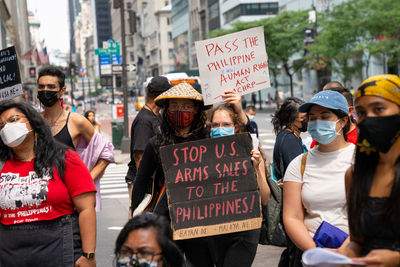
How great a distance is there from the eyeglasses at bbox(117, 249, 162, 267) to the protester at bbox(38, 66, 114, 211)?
262cm

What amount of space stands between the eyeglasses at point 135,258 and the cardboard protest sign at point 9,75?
4440 mm

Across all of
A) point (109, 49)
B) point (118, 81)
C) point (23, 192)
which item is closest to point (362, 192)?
point (23, 192)

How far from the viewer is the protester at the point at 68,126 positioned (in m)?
5.47

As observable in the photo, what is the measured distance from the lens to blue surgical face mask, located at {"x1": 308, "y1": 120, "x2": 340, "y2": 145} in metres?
3.77

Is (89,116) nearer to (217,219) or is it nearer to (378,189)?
(217,219)

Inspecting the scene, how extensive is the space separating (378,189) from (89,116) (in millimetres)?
15105

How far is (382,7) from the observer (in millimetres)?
38594

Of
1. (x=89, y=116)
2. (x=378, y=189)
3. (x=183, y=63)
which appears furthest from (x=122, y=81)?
(x=183, y=63)

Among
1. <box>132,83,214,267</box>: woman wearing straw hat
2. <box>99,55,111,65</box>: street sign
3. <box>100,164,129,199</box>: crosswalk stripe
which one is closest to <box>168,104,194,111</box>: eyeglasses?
<box>132,83,214,267</box>: woman wearing straw hat

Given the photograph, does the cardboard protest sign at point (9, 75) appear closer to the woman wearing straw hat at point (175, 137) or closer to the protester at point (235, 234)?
the woman wearing straw hat at point (175, 137)

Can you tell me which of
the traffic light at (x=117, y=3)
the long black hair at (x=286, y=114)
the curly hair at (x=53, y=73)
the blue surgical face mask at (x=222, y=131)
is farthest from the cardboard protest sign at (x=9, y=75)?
Answer: the traffic light at (x=117, y=3)

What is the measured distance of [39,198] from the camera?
3850mm

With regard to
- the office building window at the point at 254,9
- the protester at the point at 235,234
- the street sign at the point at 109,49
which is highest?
the office building window at the point at 254,9

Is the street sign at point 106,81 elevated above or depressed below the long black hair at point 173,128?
below
